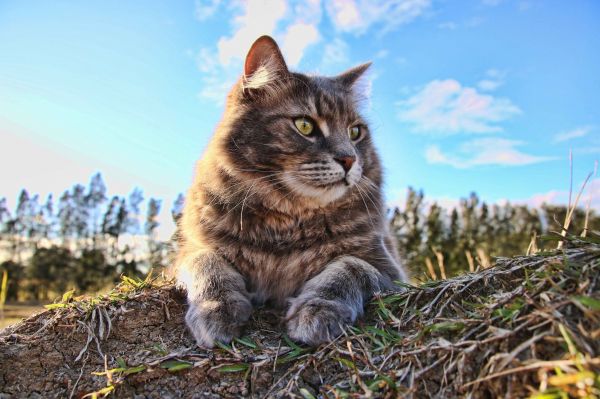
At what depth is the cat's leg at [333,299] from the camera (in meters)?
2.08

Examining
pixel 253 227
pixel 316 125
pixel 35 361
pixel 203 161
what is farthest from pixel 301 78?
pixel 35 361

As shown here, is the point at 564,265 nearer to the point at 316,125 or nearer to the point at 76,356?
the point at 316,125

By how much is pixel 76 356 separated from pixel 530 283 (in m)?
2.24

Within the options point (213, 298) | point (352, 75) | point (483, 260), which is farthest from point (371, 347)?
point (352, 75)

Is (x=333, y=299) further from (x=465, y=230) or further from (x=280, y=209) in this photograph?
(x=465, y=230)

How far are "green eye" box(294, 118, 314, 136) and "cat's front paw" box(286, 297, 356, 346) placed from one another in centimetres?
127

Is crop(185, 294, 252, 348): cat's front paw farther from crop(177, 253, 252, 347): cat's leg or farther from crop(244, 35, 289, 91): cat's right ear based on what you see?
crop(244, 35, 289, 91): cat's right ear

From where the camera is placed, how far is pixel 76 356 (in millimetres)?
2275

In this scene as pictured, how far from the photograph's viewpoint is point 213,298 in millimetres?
2383

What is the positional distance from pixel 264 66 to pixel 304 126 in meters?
0.61

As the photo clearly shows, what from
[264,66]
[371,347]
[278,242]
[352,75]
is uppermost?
[352,75]

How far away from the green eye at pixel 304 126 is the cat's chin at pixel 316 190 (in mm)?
407

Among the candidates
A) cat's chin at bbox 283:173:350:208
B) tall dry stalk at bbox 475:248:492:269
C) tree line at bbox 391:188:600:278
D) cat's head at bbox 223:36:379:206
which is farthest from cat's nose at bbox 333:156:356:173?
tree line at bbox 391:188:600:278

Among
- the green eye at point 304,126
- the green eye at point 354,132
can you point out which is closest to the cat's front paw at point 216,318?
the green eye at point 304,126
